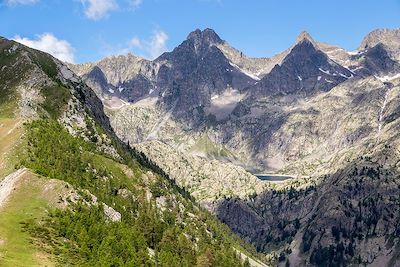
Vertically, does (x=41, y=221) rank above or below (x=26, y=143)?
below

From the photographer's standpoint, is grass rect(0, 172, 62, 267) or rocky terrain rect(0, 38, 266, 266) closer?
grass rect(0, 172, 62, 267)

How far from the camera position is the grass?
8494 cm

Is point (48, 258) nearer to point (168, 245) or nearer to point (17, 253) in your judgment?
point (17, 253)

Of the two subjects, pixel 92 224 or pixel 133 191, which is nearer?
pixel 92 224

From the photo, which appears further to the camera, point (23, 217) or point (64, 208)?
point (64, 208)

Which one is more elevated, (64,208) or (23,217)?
(64,208)

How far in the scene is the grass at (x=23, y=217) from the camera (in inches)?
3344

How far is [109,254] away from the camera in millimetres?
101938

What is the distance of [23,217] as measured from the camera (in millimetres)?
103750

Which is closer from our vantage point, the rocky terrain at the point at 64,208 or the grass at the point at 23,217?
the grass at the point at 23,217

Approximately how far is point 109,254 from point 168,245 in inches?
2100

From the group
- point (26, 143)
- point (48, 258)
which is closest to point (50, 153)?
point (26, 143)

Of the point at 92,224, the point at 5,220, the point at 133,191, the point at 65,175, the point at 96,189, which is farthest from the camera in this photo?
the point at 133,191

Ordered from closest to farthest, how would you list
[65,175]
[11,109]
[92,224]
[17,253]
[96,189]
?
[17,253] → [92,224] → [65,175] → [96,189] → [11,109]
